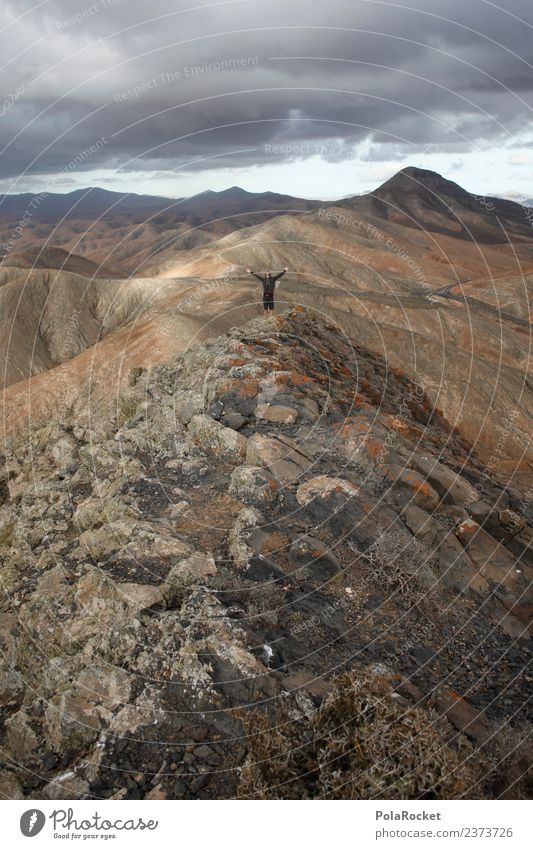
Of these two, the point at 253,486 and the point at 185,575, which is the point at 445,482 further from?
the point at 185,575

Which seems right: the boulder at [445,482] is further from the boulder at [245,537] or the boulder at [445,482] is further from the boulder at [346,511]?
the boulder at [245,537]

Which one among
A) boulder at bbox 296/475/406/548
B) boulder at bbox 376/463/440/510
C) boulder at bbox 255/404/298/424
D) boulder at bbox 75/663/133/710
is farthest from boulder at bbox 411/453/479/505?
boulder at bbox 75/663/133/710

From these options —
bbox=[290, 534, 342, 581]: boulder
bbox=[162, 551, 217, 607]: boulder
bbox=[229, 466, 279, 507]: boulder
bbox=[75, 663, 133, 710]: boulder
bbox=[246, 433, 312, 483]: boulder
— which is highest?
bbox=[246, 433, 312, 483]: boulder

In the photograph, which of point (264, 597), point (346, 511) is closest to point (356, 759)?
point (264, 597)

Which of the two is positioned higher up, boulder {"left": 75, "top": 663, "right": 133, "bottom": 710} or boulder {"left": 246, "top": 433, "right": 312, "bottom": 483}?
boulder {"left": 246, "top": 433, "right": 312, "bottom": 483}

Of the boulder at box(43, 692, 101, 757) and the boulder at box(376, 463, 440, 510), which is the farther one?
the boulder at box(376, 463, 440, 510)

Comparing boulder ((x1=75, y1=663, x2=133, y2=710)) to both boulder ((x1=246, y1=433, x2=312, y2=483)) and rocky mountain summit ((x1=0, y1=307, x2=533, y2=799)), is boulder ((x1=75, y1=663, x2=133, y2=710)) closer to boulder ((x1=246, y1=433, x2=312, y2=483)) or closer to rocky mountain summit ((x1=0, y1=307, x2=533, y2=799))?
rocky mountain summit ((x1=0, y1=307, x2=533, y2=799))

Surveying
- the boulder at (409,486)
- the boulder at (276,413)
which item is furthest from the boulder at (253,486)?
the boulder at (409,486)

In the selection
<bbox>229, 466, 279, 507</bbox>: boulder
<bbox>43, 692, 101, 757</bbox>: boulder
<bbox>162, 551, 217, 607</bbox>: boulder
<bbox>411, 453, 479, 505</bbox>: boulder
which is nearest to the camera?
<bbox>43, 692, 101, 757</bbox>: boulder
